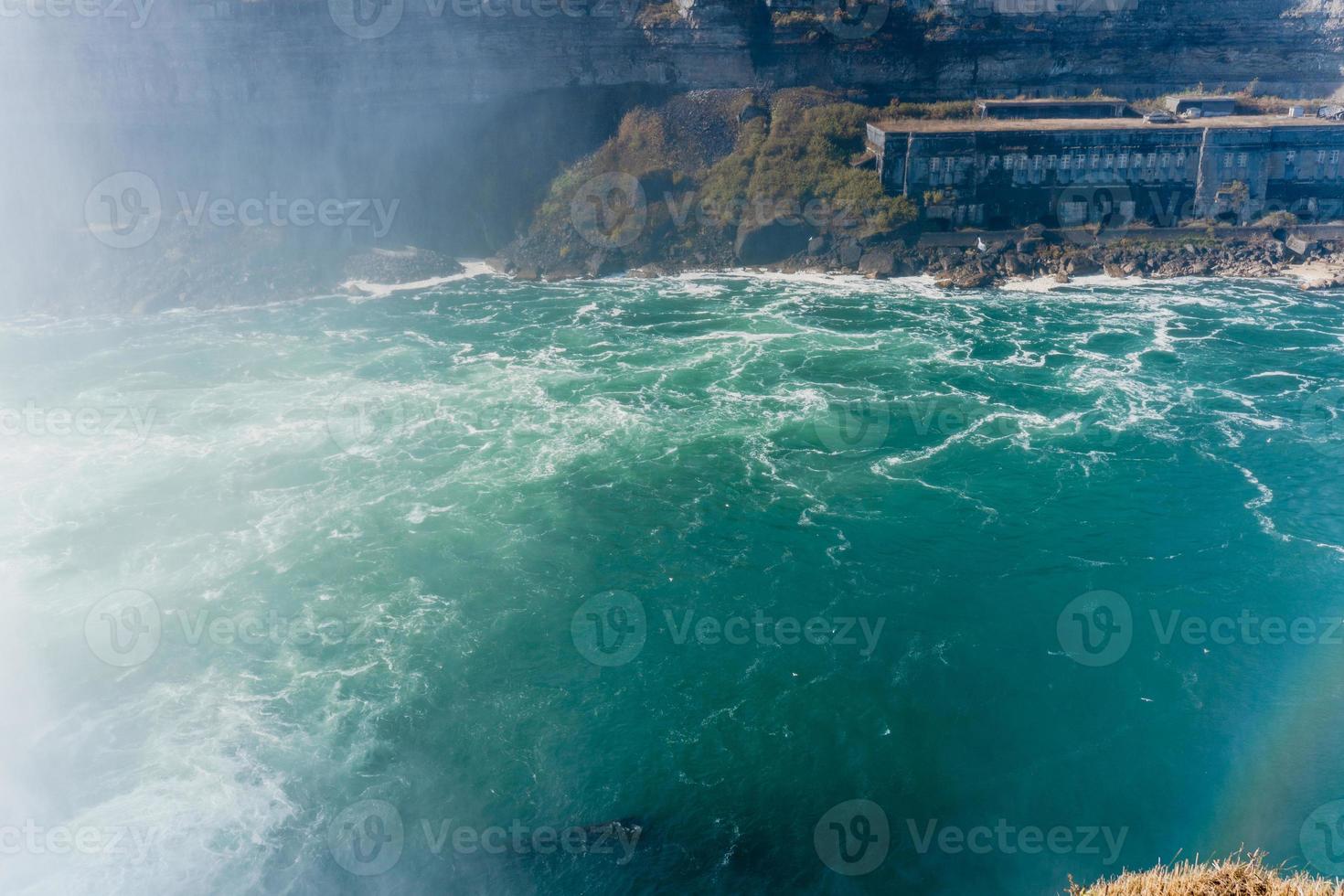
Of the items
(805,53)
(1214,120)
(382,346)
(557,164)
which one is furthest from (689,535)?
(1214,120)

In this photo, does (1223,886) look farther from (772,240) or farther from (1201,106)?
(1201,106)

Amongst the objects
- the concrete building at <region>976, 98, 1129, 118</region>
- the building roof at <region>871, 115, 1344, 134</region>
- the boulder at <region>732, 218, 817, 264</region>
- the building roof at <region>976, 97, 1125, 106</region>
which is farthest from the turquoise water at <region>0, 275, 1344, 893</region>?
the building roof at <region>976, 97, 1125, 106</region>

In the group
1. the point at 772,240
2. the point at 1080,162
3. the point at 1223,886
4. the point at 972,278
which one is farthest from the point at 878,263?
the point at 1223,886

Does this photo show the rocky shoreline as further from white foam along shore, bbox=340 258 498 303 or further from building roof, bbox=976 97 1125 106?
building roof, bbox=976 97 1125 106

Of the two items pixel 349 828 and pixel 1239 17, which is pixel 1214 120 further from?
pixel 349 828

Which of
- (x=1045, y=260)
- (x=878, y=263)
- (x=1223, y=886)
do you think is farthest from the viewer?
(x=878, y=263)

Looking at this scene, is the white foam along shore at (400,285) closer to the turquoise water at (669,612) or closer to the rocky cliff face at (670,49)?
the turquoise water at (669,612)
